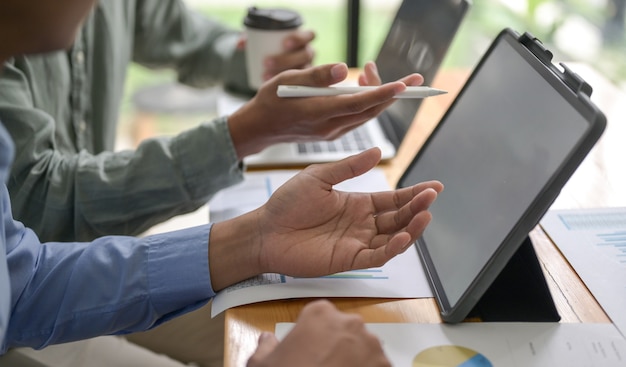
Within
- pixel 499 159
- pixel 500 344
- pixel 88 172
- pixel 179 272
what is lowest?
pixel 88 172

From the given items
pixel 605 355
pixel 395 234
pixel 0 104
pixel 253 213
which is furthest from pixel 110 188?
pixel 605 355

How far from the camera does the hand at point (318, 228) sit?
77 cm

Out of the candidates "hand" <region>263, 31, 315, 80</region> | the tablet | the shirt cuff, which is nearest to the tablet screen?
the tablet

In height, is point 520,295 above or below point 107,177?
above

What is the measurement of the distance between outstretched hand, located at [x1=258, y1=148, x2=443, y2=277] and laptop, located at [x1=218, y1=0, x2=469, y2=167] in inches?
12.8

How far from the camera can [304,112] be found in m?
0.97

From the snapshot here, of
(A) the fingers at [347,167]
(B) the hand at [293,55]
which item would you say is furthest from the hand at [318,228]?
(B) the hand at [293,55]

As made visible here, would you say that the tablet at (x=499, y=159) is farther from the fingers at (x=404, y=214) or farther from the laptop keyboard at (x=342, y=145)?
the laptop keyboard at (x=342, y=145)

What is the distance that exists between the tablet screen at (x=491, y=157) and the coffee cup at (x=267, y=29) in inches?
17.5

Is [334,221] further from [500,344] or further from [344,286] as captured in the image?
[500,344]

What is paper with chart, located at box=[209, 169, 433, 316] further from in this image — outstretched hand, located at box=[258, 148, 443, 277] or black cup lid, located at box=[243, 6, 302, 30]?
black cup lid, located at box=[243, 6, 302, 30]

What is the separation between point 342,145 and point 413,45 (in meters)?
0.20

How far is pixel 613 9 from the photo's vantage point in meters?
2.45

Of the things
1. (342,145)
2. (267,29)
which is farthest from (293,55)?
(342,145)
